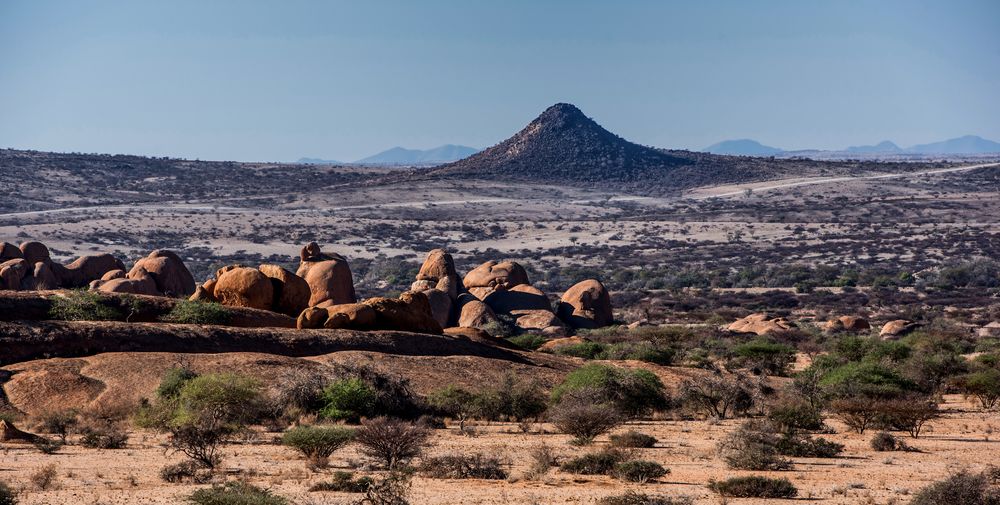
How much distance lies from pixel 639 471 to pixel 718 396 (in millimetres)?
11285

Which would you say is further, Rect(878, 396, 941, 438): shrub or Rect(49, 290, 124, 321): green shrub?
Rect(49, 290, 124, 321): green shrub

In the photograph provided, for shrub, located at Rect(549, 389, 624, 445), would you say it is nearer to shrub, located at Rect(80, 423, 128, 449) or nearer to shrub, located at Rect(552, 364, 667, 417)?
shrub, located at Rect(552, 364, 667, 417)

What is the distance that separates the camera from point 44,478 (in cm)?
1750

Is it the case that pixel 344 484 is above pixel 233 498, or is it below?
below

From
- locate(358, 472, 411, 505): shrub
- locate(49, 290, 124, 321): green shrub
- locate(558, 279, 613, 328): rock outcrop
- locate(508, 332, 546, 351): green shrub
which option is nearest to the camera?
locate(358, 472, 411, 505): shrub

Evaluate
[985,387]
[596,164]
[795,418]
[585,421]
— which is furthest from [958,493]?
[596,164]

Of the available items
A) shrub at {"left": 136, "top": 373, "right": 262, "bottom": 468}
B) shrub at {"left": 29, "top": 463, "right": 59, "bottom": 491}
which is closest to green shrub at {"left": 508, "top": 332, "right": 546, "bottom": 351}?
shrub at {"left": 136, "top": 373, "right": 262, "bottom": 468}

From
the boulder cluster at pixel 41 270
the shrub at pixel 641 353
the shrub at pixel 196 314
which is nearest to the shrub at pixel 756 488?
the shrub at pixel 196 314

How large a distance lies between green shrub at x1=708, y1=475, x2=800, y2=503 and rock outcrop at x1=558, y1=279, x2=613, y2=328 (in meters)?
32.3

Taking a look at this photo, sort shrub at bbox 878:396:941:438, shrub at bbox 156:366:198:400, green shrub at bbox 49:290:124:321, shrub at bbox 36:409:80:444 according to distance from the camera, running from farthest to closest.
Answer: green shrub at bbox 49:290:124:321 < shrub at bbox 878:396:941:438 < shrub at bbox 156:366:198:400 < shrub at bbox 36:409:80:444

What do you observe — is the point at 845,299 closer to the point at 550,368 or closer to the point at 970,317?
the point at 970,317

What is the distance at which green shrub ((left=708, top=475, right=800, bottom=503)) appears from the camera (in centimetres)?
1795

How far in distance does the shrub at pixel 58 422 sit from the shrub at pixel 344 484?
8.15 m

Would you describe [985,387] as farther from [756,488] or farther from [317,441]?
[317,441]
